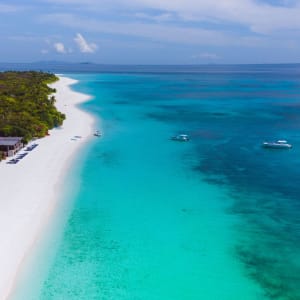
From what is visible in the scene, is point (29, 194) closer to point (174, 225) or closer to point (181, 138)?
point (174, 225)

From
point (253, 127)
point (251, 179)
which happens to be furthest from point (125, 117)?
point (251, 179)

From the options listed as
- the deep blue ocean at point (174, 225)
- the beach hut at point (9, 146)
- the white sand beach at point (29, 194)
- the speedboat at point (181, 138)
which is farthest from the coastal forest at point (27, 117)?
the speedboat at point (181, 138)

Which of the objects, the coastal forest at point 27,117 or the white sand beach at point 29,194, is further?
the coastal forest at point 27,117

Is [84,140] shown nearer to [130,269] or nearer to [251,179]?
[251,179]

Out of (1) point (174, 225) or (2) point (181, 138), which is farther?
(2) point (181, 138)

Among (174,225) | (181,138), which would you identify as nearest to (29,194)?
(174,225)

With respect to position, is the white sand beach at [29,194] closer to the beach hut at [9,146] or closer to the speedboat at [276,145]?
the beach hut at [9,146]
